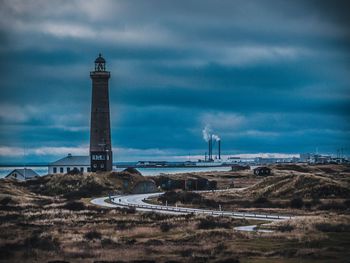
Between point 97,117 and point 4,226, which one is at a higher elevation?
point 97,117

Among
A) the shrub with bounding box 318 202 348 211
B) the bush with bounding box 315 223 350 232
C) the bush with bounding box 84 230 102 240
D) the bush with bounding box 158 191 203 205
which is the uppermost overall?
the bush with bounding box 158 191 203 205

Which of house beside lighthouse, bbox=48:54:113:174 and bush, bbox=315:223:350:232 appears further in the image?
house beside lighthouse, bbox=48:54:113:174

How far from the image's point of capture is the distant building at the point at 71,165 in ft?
475

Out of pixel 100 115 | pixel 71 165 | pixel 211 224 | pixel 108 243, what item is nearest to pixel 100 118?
pixel 100 115

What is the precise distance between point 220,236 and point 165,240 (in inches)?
152

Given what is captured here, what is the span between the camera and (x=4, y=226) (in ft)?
189

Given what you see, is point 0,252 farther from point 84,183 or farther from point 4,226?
point 84,183

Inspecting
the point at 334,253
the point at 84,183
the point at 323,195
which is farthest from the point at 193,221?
the point at 84,183

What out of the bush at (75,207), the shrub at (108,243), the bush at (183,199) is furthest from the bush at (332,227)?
the bush at (183,199)

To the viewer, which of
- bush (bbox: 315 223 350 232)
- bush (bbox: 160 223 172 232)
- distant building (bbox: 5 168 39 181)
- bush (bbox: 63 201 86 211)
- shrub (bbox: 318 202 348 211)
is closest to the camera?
bush (bbox: 315 223 350 232)

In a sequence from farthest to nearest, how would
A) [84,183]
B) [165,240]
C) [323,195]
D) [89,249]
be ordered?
[84,183] < [323,195] < [165,240] < [89,249]

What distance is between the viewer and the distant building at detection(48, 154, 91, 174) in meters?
145

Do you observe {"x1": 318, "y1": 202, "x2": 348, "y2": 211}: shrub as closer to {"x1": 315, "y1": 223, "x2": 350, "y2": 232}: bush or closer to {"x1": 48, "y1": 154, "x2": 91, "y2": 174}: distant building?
{"x1": 315, "y1": 223, "x2": 350, "y2": 232}: bush

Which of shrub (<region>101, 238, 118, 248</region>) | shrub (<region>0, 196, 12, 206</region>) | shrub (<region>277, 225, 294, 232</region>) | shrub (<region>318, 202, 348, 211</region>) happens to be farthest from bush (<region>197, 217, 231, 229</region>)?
shrub (<region>0, 196, 12, 206</region>)
